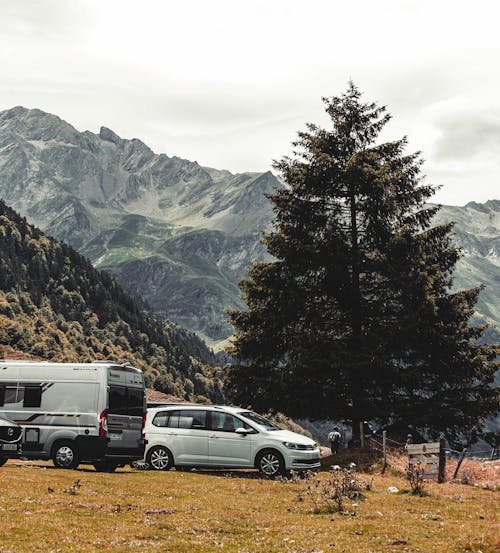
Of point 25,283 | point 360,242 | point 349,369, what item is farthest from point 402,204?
point 25,283

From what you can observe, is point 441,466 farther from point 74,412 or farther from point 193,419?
point 74,412

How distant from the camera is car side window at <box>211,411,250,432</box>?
76.0 ft

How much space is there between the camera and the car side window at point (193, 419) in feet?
77.2

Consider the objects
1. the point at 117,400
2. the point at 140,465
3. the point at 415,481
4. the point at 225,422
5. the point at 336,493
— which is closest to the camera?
the point at 336,493

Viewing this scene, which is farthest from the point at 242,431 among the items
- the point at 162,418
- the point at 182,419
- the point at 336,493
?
the point at 336,493

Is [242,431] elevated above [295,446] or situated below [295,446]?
above

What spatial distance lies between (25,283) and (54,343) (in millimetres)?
46334

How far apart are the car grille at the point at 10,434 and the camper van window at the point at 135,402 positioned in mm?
3645

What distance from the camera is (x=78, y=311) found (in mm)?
173500

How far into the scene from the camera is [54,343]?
124188 millimetres

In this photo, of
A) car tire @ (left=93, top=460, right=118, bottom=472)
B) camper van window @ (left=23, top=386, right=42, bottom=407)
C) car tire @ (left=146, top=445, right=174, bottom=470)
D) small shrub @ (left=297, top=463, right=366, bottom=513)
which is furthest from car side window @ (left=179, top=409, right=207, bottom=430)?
small shrub @ (left=297, top=463, right=366, bottom=513)

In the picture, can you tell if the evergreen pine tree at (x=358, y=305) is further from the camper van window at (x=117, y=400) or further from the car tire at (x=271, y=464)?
the camper van window at (x=117, y=400)

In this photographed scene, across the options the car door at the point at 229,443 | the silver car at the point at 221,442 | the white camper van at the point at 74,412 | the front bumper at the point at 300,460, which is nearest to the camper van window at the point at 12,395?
the white camper van at the point at 74,412

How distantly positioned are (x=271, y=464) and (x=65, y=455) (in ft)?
22.8
